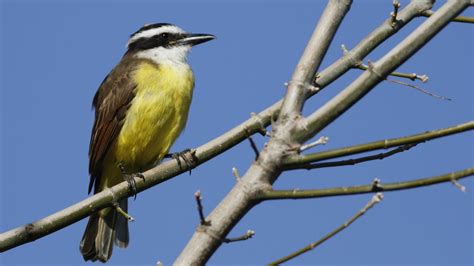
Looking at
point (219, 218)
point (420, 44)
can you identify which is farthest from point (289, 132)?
point (420, 44)

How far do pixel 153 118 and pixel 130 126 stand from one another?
0.24 meters

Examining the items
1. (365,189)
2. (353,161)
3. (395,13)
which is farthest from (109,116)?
(365,189)

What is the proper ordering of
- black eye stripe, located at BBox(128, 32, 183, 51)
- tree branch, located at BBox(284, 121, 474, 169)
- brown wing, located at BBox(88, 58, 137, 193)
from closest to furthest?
tree branch, located at BBox(284, 121, 474, 169)
brown wing, located at BBox(88, 58, 137, 193)
black eye stripe, located at BBox(128, 32, 183, 51)

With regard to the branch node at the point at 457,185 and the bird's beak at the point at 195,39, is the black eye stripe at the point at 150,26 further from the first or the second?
the branch node at the point at 457,185

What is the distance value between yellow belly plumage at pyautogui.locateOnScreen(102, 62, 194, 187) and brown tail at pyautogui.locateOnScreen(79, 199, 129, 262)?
33 centimetres

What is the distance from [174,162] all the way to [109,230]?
2.48 m

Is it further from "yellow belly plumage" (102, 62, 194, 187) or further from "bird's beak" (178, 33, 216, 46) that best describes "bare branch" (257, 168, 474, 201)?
"bird's beak" (178, 33, 216, 46)

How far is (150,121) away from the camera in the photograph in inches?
234

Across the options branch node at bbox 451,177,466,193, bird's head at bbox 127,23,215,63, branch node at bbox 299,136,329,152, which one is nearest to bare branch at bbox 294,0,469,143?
branch node at bbox 299,136,329,152

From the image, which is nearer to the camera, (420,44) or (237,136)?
(420,44)

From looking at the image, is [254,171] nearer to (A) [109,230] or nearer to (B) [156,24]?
(A) [109,230]

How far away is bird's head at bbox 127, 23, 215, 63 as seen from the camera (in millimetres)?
6793

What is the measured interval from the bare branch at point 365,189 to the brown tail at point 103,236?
395 centimetres

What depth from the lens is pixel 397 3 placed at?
342cm
